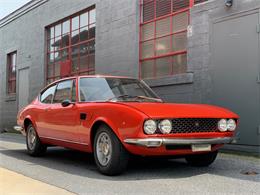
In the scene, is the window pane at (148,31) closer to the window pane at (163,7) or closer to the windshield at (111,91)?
the window pane at (163,7)

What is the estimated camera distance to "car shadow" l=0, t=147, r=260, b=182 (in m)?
6.57

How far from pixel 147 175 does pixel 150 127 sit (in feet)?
3.04

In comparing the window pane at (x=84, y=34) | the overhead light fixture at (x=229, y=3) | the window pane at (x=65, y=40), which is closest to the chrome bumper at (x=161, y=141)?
the overhead light fixture at (x=229, y=3)

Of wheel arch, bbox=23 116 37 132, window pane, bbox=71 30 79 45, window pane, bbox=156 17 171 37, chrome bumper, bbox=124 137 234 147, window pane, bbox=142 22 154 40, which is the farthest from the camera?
window pane, bbox=71 30 79 45

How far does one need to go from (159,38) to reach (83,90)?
20.2ft

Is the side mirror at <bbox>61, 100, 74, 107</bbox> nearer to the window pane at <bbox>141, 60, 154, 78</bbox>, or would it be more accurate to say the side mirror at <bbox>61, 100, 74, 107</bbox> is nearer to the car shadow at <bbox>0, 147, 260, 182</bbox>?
the car shadow at <bbox>0, 147, 260, 182</bbox>

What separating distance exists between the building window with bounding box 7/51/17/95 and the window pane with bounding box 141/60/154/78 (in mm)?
12509

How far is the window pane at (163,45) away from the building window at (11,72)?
13.3 meters

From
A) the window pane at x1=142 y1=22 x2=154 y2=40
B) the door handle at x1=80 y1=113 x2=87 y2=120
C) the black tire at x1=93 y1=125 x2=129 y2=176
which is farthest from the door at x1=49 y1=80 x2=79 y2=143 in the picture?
the window pane at x1=142 y1=22 x2=154 y2=40

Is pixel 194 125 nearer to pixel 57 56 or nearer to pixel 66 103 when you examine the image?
pixel 66 103

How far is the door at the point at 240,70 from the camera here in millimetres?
9648

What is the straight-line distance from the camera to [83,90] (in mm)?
7637

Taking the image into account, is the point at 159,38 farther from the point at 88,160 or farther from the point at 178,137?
the point at 178,137

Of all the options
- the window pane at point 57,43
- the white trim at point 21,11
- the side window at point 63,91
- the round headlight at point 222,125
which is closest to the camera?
the round headlight at point 222,125
